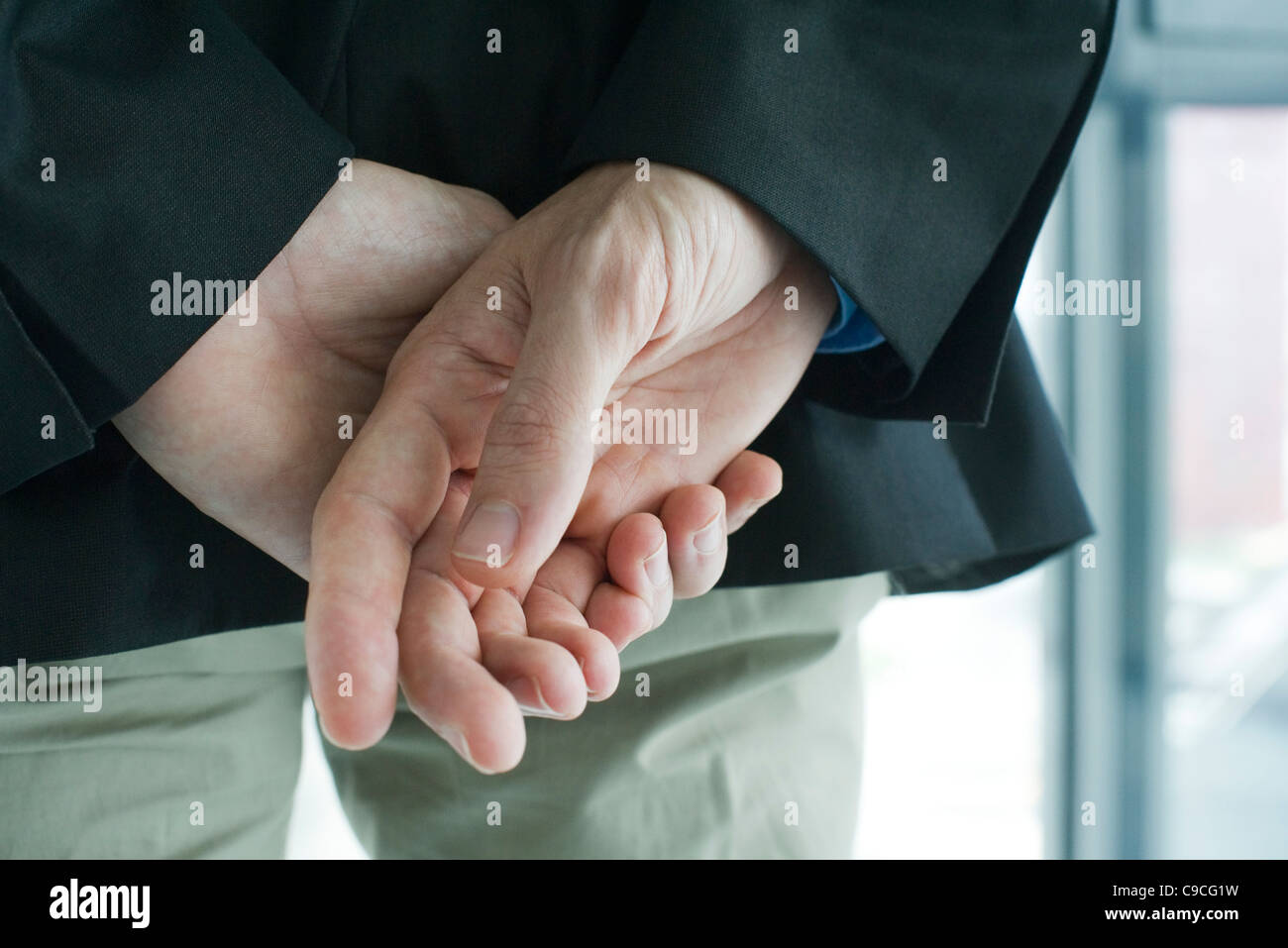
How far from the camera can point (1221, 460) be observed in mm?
1331

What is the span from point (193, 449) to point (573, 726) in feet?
0.97

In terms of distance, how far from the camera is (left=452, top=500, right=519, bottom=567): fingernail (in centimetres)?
37

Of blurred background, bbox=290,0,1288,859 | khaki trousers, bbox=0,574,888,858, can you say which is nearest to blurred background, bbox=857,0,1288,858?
blurred background, bbox=290,0,1288,859

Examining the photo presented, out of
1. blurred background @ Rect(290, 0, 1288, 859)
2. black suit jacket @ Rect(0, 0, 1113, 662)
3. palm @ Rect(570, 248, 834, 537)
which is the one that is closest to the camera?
black suit jacket @ Rect(0, 0, 1113, 662)

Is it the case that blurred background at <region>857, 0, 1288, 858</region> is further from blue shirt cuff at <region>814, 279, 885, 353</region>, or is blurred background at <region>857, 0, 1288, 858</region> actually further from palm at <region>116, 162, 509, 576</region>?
palm at <region>116, 162, 509, 576</region>

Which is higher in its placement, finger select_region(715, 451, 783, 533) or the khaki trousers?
finger select_region(715, 451, 783, 533)

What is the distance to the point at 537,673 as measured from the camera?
1.16 feet

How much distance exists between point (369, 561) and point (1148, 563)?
1259 mm

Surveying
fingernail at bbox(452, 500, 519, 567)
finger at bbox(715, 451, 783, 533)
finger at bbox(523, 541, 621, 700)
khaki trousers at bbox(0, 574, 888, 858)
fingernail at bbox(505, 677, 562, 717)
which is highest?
finger at bbox(715, 451, 783, 533)

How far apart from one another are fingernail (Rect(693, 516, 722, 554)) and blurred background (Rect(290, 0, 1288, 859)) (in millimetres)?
848

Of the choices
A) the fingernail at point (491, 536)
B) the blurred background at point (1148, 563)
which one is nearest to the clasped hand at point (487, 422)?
the fingernail at point (491, 536)

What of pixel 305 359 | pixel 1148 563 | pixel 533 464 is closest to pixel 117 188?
pixel 305 359
